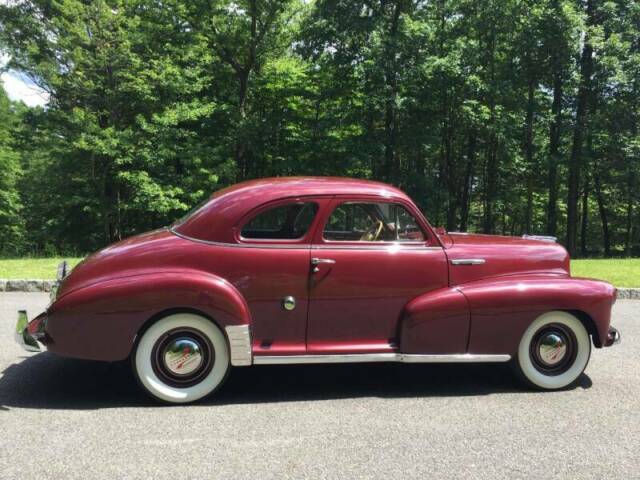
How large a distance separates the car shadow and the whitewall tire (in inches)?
6.3

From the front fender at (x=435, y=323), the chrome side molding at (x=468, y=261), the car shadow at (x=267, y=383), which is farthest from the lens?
the chrome side molding at (x=468, y=261)

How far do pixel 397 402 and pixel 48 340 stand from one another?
2.66 meters

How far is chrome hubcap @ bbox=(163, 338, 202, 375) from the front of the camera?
12.2 ft

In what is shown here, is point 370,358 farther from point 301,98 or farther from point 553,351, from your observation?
point 301,98

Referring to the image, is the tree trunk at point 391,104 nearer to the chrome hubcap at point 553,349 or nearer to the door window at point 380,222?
the door window at point 380,222

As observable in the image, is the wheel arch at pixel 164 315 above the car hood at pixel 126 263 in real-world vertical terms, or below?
below

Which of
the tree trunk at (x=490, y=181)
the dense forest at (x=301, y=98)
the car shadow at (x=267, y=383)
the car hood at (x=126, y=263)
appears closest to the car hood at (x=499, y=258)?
the car shadow at (x=267, y=383)

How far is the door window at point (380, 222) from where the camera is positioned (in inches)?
163

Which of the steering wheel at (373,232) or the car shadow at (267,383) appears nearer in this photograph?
the car shadow at (267,383)

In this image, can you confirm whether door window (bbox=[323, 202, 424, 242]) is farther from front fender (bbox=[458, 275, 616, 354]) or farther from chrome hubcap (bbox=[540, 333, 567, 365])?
chrome hubcap (bbox=[540, 333, 567, 365])

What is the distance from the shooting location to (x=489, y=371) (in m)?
4.66

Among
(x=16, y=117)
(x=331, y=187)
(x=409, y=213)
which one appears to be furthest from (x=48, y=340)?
(x=16, y=117)

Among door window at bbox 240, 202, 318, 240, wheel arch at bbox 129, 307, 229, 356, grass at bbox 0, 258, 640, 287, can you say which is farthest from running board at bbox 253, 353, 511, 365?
grass at bbox 0, 258, 640, 287

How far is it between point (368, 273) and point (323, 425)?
1197 millimetres
